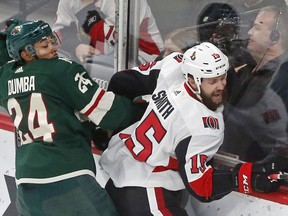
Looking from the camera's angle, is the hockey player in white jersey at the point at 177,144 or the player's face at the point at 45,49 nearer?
the hockey player in white jersey at the point at 177,144

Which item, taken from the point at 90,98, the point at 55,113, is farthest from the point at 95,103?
the point at 55,113

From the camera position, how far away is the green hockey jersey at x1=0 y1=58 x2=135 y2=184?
2.01m

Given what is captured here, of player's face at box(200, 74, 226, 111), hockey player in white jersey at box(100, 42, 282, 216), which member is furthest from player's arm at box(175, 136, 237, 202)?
player's face at box(200, 74, 226, 111)

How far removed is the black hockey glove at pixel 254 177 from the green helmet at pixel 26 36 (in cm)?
76

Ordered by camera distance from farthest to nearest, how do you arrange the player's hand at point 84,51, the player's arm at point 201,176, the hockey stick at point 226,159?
the player's hand at point 84,51 < the hockey stick at point 226,159 < the player's arm at point 201,176

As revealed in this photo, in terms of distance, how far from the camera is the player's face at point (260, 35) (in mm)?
2084

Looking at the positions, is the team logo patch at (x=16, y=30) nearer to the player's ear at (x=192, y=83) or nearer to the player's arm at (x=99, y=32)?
the player's arm at (x=99, y=32)

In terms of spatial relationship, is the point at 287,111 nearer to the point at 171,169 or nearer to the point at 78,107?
the point at 171,169

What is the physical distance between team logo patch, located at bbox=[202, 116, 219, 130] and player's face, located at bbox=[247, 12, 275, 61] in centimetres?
33

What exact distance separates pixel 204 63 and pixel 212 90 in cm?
9

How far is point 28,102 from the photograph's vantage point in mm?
2035

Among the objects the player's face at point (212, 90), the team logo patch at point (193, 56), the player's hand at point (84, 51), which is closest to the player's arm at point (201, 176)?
the player's face at point (212, 90)

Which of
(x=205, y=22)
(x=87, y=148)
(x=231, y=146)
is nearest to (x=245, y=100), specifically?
(x=231, y=146)

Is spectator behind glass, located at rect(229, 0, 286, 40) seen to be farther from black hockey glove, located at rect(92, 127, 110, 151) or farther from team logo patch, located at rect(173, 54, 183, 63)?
black hockey glove, located at rect(92, 127, 110, 151)
